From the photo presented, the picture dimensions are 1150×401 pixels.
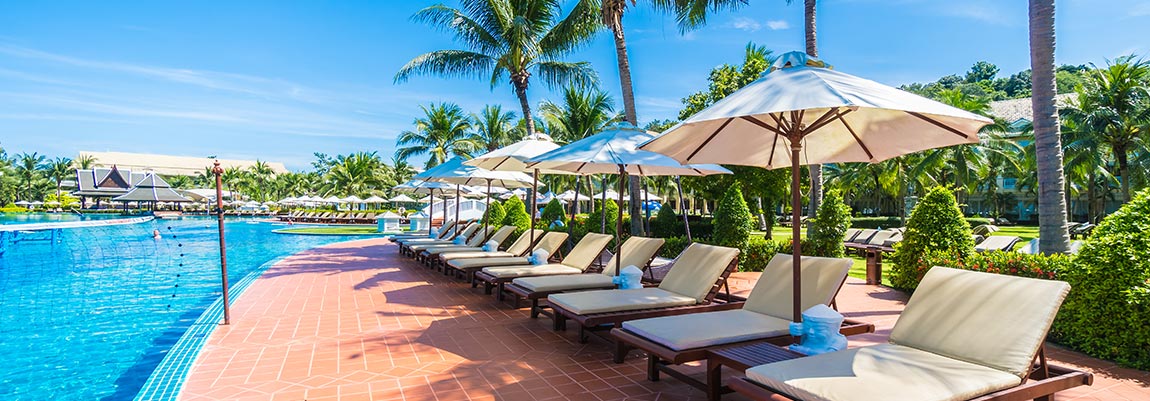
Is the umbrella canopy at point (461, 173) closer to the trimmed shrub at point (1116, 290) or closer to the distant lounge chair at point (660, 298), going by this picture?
the distant lounge chair at point (660, 298)

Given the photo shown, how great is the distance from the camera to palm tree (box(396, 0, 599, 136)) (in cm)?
1562

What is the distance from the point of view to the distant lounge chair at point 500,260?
9.05 m

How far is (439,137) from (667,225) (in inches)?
709

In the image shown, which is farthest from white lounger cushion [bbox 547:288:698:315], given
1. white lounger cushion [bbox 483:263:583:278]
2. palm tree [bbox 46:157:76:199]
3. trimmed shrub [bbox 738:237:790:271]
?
palm tree [bbox 46:157:76:199]

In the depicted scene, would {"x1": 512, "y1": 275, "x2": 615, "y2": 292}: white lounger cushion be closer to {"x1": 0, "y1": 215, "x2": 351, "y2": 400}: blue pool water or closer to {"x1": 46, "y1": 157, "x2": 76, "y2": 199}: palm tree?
{"x1": 0, "y1": 215, "x2": 351, "y2": 400}: blue pool water

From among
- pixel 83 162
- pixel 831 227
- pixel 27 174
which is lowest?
pixel 831 227

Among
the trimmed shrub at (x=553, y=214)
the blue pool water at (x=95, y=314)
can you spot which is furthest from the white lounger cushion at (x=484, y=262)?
the trimmed shrub at (x=553, y=214)

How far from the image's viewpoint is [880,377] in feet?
9.12

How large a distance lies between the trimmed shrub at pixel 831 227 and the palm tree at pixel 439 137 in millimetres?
22619

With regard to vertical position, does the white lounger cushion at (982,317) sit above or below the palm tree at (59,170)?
below

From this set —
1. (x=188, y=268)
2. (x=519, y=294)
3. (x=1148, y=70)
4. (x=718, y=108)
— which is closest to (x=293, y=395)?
(x=519, y=294)

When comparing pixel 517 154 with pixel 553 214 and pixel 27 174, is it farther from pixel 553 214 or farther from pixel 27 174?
pixel 27 174

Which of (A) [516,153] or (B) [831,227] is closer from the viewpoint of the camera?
(A) [516,153]

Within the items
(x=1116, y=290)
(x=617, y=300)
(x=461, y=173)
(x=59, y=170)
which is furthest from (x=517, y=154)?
(x=59, y=170)
